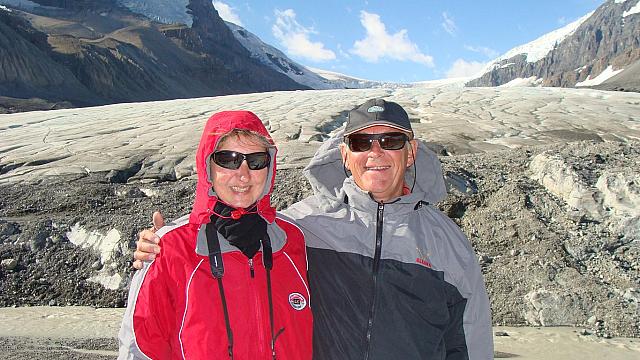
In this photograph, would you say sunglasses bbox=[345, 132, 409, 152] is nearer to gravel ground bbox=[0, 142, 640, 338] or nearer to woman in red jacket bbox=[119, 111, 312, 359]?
woman in red jacket bbox=[119, 111, 312, 359]

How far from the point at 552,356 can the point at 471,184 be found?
368 cm

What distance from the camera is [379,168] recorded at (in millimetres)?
2434

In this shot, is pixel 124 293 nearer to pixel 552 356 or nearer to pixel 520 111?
pixel 552 356

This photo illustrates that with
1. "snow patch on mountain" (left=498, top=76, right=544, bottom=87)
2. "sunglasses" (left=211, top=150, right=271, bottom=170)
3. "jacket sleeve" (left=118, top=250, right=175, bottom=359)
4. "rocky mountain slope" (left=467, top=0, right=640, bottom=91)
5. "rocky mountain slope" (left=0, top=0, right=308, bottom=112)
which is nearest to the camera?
"jacket sleeve" (left=118, top=250, right=175, bottom=359)

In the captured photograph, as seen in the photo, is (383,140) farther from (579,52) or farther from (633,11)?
(633,11)

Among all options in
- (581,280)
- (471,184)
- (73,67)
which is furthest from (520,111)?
(73,67)

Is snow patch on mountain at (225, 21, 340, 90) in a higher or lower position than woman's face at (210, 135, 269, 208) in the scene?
higher

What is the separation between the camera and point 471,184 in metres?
8.45

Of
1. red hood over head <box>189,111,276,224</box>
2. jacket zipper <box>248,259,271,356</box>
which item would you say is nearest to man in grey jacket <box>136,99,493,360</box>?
red hood over head <box>189,111,276,224</box>

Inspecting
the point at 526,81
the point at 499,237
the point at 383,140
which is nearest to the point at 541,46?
the point at 526,81

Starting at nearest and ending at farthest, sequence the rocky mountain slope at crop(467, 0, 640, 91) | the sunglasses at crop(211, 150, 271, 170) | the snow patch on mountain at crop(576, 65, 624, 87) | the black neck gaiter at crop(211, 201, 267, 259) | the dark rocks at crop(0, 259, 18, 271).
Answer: the black neck gaiter at crop(211, 201, 267, 259)
the sunglasses at crop(211, 150, 271, 170)
the dark rocks at crop(0, 259, 18, 271)
the snow patch on mountain at crop(576, 65, 624, 87)
the rocky mountain slope at crop(467, 0, 640, 91)

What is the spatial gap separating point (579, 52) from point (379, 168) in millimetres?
179287

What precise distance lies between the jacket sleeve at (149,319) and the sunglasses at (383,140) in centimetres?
112

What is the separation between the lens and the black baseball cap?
2369 millimetres
